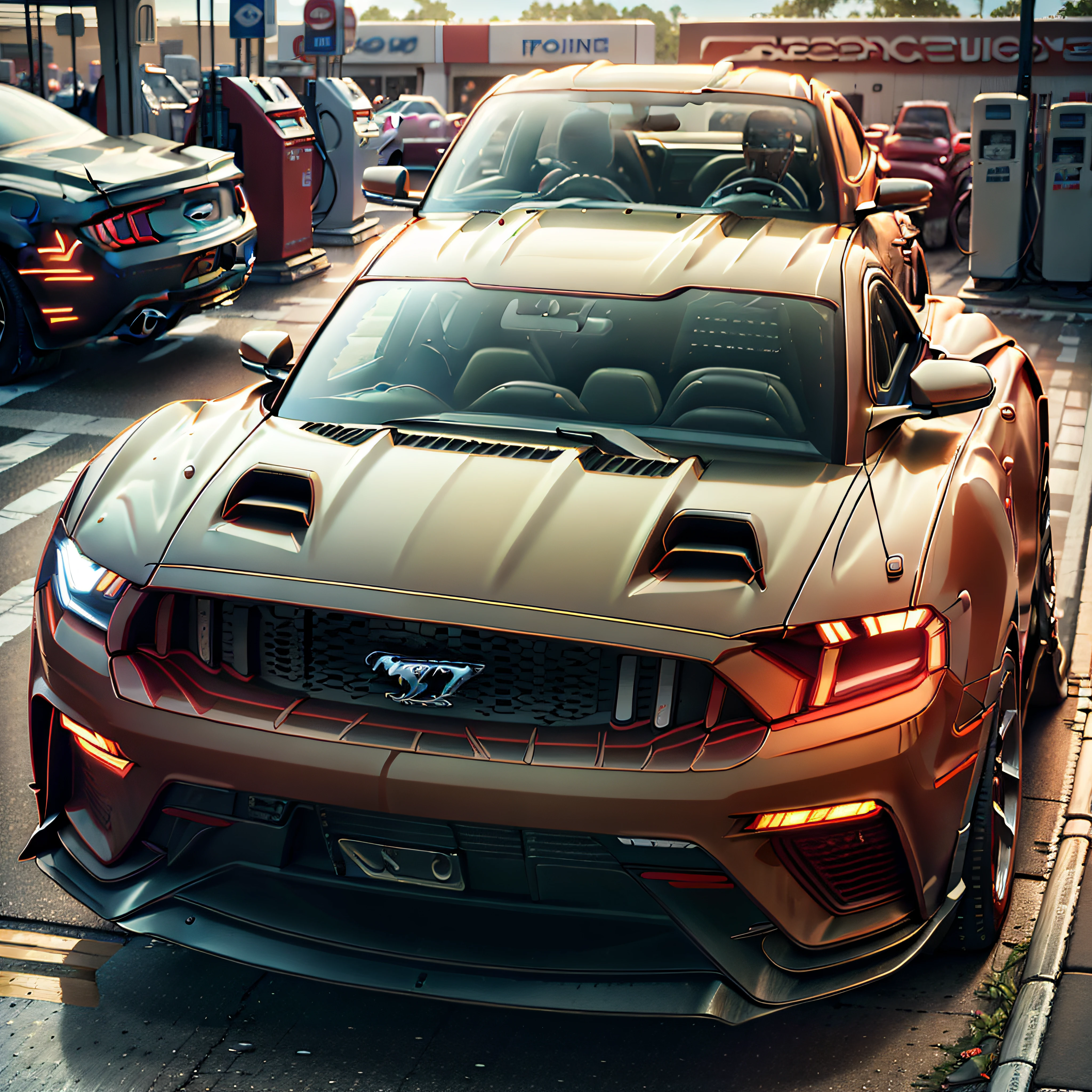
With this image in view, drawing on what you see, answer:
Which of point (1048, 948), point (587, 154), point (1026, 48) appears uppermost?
point (1026, 48)

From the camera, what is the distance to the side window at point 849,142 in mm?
6391

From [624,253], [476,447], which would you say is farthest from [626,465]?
[624,253]

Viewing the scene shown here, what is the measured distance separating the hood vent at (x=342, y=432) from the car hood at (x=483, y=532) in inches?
1.8

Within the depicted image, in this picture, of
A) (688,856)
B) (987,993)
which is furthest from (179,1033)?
(987,993)

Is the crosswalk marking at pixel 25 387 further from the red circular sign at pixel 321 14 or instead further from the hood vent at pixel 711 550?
the red circular sign at pixel 321 14

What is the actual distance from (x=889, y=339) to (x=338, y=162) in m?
12.5

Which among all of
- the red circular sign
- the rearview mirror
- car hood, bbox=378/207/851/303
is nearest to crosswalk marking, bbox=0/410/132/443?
the rearview mirror

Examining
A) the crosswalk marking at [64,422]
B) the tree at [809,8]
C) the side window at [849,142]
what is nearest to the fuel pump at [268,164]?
the crosswalk marking at [64,422]

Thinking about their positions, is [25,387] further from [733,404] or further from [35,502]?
[733,404]

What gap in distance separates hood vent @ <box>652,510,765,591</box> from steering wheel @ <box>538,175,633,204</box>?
329 centimetres

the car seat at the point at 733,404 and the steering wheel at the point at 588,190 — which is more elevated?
the steering wheel at the point at 588,190

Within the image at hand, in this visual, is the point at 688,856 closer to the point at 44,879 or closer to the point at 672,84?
the point at 44,879

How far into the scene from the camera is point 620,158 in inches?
241

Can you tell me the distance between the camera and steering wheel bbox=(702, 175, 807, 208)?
19.9 ft
